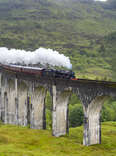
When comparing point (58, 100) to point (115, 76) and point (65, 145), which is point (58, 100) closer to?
point (65, 145)

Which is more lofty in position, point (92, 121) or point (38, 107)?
point (92, 121)

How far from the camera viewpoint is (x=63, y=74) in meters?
47.0

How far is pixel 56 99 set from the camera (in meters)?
46.2

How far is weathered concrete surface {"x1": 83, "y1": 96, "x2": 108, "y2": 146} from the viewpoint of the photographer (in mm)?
39219

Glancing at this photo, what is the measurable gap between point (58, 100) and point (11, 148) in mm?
14263

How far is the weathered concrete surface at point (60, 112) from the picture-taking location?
46.2 metres

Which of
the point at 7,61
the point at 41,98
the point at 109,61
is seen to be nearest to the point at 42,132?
the point at 41,98

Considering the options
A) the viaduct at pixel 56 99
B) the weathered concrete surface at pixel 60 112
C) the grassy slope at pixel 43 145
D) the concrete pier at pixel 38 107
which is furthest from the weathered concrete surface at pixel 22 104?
the weathered concrete surface at pixel 60 112

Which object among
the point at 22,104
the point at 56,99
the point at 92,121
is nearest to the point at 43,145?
the point at 56,99

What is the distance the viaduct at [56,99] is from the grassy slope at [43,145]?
2.33 meters

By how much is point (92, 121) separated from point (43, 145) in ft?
34.0

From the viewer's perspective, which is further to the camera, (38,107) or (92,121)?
(38,107)

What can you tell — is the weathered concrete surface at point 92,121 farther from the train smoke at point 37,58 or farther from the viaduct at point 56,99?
the train smoke at point 37,58

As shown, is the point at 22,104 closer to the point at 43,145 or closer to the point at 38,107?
the point at 38,107
